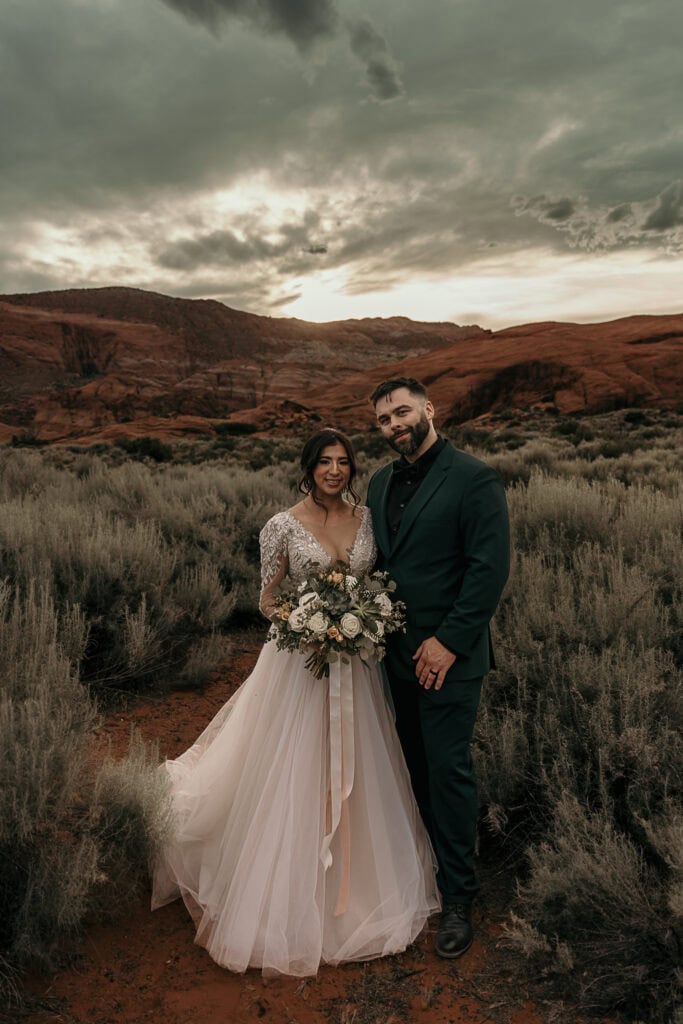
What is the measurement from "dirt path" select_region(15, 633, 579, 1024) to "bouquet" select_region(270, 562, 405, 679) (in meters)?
1.20

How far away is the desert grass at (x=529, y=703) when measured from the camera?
100 inches

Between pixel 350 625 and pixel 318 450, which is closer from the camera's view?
pixel 350 625

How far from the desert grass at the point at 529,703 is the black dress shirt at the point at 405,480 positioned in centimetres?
129

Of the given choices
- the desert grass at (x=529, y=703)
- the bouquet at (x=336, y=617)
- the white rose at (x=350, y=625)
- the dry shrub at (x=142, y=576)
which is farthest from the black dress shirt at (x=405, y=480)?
the dry shrub at (x=142, y=576)

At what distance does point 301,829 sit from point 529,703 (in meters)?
1.65

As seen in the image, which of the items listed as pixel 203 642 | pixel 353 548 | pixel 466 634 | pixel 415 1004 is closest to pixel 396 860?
pixel 415 1004

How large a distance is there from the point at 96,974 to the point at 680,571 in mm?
4269

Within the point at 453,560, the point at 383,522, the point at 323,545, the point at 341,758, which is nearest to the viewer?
the point at 453,560

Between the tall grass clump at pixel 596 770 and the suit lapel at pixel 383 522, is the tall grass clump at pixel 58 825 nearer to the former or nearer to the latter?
the suit lapel at pixel 383 522

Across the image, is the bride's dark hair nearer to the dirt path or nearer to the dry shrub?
the dirt path

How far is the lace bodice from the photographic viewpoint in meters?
3.14

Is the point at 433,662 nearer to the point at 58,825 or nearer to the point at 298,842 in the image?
the point at 298,842

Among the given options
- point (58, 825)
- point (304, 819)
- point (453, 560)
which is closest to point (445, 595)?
point (453, 560)

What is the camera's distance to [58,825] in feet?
9.87
